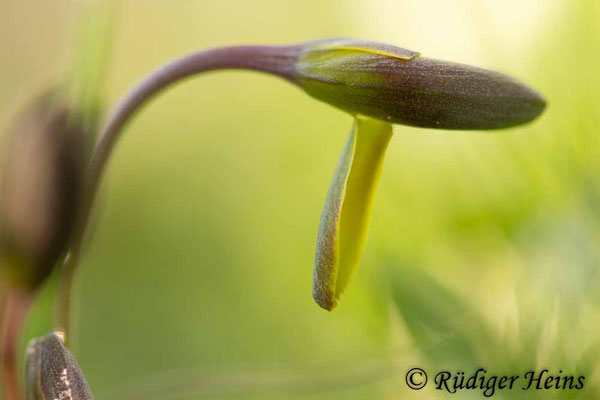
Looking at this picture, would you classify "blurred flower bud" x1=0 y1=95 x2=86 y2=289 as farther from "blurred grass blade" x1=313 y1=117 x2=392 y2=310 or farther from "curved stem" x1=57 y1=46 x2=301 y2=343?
"blurred grass blade" x1=313 y1=117 x2=392 y2=310

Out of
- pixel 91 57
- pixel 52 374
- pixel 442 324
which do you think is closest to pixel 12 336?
pixel 52 374

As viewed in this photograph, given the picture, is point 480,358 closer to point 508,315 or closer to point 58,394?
point 508,315

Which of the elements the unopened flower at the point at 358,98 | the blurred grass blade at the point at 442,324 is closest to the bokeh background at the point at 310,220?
the blurred grass blade at the point at 442,324

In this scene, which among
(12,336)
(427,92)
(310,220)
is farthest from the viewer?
(310,220)

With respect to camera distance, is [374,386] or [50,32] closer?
[374,386]

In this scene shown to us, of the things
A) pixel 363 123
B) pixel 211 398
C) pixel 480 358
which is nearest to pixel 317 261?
pixel 363 123

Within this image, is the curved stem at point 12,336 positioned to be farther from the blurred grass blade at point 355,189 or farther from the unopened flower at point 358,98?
the blurred grass blade at point 355,189

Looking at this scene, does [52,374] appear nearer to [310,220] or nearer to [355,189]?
[355,189]
